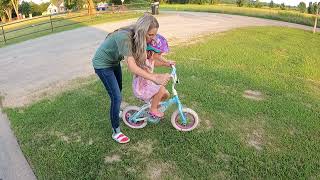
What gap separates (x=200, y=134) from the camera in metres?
5.10

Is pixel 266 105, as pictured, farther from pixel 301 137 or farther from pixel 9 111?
pixel 9 111

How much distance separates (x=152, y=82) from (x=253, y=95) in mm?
2872

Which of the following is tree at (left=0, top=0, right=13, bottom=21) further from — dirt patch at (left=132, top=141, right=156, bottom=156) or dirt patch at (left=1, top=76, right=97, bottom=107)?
dirt patch at (left=132, top=141, right=156, bottom=156)

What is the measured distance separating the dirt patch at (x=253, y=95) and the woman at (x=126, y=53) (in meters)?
2.97

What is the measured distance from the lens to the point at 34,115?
608 centimetres

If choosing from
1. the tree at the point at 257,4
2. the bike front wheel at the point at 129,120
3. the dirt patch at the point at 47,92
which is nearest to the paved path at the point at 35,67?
the dirt patch at the point at 47,92

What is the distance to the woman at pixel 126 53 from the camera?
3.94 meters

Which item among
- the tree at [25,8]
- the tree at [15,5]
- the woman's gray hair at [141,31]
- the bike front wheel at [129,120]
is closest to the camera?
the woman's gray hair at [141,31]

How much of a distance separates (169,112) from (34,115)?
2.41 meters

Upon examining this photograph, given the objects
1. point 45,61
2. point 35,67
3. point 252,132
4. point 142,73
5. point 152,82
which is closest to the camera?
point 142,73

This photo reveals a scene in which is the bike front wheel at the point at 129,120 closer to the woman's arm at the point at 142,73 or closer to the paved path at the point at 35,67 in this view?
the woman's arm at the point at 142,73

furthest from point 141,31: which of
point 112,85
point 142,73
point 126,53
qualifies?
point 112,85

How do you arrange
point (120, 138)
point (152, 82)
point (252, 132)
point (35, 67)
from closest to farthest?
point (152, 82), point (120, 138), point (252, 132), point (35, 67)

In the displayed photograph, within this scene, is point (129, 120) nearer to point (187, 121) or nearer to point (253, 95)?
point (187, 121)
